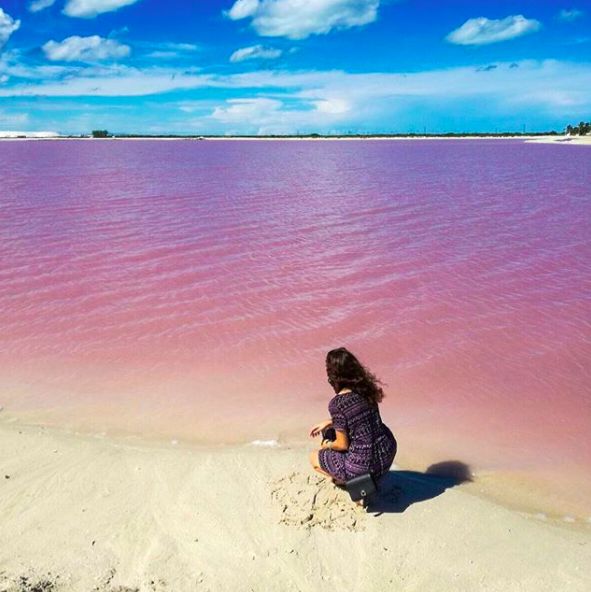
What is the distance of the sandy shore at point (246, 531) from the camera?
3.73 m

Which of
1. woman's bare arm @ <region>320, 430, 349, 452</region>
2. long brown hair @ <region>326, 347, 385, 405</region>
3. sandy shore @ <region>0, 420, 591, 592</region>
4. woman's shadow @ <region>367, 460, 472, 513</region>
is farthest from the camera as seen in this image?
woman's shadow @ <region>367, 460, 472, 513</region>

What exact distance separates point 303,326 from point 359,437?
4175 mm

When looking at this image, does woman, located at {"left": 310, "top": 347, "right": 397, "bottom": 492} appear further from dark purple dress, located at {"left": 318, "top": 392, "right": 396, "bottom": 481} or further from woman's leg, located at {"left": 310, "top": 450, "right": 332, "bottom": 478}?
woman's leg, located at {"left": 310, "top": 450, "right": 332, "bottom": 478}

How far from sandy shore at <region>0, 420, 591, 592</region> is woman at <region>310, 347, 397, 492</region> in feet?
1.09

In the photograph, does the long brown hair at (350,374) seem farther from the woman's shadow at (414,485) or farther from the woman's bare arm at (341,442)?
the woman's shadow at (414,485)

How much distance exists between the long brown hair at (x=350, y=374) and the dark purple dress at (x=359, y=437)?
2.4 inches

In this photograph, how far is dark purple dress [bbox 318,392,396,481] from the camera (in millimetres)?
4293

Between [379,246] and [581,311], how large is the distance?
550 cm

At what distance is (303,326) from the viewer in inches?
333

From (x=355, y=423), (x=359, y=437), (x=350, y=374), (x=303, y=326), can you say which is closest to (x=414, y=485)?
(x=359, y=437)

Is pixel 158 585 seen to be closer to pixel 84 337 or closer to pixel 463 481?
pixel 463 481

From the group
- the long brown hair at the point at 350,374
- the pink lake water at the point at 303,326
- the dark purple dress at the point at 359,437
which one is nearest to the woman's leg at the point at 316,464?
the dark purple dress at the point at 359,437

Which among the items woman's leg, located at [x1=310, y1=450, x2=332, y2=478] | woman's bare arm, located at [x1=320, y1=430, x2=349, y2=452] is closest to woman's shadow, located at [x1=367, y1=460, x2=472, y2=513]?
woman's leg, located at [x1=310, y1=450, x2=332, y2=478]

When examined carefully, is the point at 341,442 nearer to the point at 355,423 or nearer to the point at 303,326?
the point at 355,423
